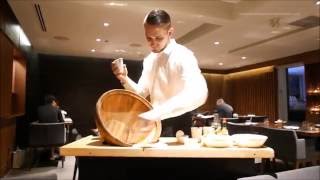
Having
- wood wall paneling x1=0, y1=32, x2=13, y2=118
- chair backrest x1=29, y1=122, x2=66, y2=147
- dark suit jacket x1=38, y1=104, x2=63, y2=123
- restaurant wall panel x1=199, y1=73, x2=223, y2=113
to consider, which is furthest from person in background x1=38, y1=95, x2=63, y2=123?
restaurant wall panel x1=199, y1=73, x2=223, y2=113

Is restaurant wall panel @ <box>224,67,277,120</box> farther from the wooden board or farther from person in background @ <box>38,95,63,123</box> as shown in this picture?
the wooden board

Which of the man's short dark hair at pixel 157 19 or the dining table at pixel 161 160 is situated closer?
the dining table at pixel 161 160

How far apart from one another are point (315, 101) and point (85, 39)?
609 cm

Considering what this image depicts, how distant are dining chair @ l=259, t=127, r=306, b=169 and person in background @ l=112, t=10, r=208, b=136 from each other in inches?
105

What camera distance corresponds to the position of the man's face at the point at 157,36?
1.35 meters

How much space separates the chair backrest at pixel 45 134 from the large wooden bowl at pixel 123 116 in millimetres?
3851

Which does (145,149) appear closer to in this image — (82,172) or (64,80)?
(82,172)

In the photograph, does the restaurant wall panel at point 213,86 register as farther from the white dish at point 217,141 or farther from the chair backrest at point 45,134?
the white dish at point 217,141

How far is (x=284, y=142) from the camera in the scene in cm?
390

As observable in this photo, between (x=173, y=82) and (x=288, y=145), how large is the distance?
3.01 m

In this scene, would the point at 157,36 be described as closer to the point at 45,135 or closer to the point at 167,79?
the point at 167,79

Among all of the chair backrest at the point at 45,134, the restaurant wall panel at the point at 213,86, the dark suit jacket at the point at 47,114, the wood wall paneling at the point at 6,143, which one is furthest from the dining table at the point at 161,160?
the restaurant wall panel at the point at 213,86

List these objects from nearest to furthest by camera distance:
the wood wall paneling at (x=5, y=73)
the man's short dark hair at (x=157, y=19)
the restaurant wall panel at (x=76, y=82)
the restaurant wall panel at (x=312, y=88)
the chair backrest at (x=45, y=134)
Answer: the man's short dark hair at (x=157, y=19)
the wood wall paneling at (x=5, y=73)
the chair backrest at (x=45, y=134)
the restaurant wall panel at (x=312, y=88)
the restaurant wall panel at (x=76, y=82)

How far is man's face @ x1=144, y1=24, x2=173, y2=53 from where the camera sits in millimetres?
1354
